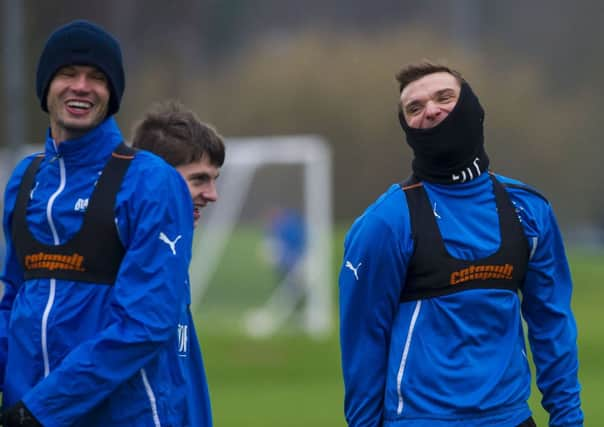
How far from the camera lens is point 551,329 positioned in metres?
5.41

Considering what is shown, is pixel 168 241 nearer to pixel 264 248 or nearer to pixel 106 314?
pixel 106 314

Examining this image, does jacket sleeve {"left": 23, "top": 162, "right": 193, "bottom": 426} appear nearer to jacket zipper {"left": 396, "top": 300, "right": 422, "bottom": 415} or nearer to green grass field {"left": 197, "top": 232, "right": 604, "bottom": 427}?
jacket zipper {"left": 396, "top": 300, "right": 422, "bottom": 415}

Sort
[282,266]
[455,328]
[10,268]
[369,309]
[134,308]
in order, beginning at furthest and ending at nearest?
1. [282,266]
2. [369,309]
3. [455,328]
4. [10,268]
5. [134,308]

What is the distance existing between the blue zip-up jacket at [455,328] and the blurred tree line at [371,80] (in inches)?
1323

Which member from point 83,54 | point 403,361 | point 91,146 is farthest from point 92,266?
point 403,361

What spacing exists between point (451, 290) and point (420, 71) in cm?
86

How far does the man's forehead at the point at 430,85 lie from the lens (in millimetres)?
5387

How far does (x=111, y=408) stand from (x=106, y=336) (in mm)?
266

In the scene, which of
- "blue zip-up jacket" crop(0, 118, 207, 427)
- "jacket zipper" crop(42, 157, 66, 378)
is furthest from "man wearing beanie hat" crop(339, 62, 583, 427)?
"jacket zipper" crop(42, 157, 66, 378)

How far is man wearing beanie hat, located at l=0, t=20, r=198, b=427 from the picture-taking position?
14.9 feet

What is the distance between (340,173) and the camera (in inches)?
1713

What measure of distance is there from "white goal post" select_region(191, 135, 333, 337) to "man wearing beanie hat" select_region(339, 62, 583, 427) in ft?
55.0

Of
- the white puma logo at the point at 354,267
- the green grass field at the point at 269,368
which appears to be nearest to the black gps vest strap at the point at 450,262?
the white puma logo at the point at 354,267

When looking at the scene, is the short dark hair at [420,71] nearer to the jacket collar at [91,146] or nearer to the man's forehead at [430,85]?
the man's forehead at [430,85]
